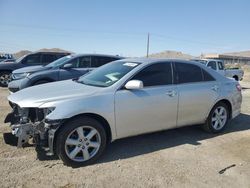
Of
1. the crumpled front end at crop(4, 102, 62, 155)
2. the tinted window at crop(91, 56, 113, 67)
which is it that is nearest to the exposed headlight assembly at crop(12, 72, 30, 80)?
the tinted window at crop(91, 56, 113, 67)

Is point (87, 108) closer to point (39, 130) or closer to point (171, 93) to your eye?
point (39, 130)

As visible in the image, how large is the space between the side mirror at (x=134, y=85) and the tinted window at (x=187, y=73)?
114 cm

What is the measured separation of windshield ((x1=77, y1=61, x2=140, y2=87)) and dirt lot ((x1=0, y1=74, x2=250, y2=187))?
1.18 metres

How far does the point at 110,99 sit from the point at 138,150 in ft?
3.77

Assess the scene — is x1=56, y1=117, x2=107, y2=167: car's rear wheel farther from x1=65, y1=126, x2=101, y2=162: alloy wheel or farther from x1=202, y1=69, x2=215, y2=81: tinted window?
x1=202, y1=69, x2=215, y2=81: tinted window

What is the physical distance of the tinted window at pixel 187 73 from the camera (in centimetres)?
563

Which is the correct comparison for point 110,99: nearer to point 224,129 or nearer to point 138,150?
point 138,150

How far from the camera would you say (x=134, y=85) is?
4.70 metres

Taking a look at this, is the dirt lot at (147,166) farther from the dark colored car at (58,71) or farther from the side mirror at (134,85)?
the dark colored car at (58,71)

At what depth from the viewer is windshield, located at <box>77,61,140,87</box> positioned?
500cm

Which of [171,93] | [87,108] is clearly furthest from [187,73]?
[87,108]

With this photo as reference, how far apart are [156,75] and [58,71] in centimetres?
514

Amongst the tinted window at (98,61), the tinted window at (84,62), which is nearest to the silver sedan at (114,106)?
the tinted window at (84,62)

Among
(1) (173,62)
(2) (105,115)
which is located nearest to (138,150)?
(2) (105,115)
